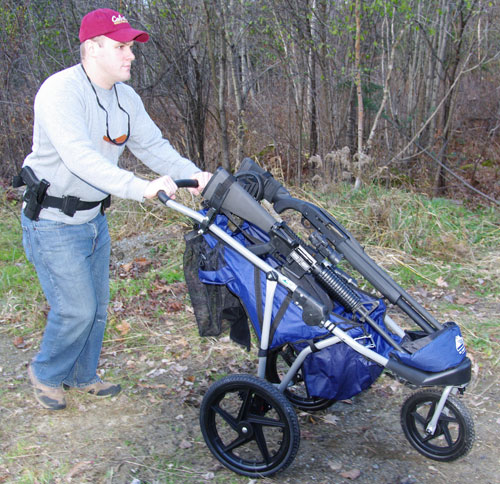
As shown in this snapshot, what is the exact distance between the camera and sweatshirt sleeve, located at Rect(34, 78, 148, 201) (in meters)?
2.79

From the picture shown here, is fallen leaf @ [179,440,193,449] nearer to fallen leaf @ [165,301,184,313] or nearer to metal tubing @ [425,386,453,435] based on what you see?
metal tubing @ [425,386,453,435]

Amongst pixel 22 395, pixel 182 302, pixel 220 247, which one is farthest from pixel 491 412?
pixel 22 395

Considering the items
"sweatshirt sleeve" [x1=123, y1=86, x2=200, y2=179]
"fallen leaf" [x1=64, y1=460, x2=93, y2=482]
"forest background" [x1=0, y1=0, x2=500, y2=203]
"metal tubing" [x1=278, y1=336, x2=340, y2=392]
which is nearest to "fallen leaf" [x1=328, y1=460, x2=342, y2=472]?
"metal tubing" [x1=278, y1=336, x2=340, y2=392]

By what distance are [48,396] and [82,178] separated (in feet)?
4.98

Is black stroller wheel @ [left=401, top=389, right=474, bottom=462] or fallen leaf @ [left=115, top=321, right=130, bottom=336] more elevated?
black stroller wheel @ [left=401, top=389, right=474, bottom=462]

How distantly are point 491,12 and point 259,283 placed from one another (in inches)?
378

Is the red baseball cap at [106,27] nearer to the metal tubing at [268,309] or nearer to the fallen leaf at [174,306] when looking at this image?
the metal tubing at [268,309]

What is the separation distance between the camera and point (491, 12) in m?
10.5

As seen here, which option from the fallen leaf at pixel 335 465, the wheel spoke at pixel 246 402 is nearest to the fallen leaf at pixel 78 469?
the wheel spoke at pixel 246 402

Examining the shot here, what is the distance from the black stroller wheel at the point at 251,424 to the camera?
288cm

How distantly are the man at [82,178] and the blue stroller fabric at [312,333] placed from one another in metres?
0.54

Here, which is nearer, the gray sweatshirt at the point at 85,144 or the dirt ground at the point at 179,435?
the gray sweatshirt at the point at 85,144

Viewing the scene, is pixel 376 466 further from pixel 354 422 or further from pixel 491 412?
pixel 491 412

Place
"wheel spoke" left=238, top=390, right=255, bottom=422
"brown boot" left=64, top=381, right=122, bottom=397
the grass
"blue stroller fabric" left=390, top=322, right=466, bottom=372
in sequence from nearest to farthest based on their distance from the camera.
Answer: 1. "blue stroller fabric" left=390, top=322, right=466, bottom=372
2. "wheel spoke" left=238, top=390, right=255, bottom=422
3. "brown boot" left=64, top=381, right=122, bottom=397
4. the grass
